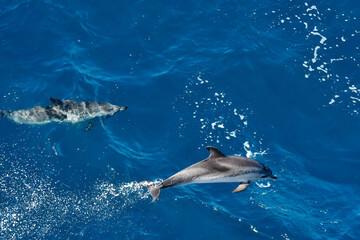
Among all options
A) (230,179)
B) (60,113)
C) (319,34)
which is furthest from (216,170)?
(319,34)

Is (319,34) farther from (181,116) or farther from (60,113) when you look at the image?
(60,113)

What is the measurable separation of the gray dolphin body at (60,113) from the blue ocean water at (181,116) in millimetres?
503

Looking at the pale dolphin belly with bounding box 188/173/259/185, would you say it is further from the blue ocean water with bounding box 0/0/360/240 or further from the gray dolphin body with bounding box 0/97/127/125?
the gray dolphin body with bounding box 0/97/127/125

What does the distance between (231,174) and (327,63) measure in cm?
1218

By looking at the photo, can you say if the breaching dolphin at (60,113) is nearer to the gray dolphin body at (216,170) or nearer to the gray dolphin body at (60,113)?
the gray dolphin body at (60,113)

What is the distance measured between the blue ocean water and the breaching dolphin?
50cm

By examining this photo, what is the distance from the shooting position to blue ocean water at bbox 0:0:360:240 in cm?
1759

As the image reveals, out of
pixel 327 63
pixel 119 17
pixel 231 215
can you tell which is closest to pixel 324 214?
pixel 231 215

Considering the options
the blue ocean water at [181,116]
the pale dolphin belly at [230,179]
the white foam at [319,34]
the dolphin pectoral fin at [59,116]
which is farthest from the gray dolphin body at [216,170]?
the white foam at [319,34]

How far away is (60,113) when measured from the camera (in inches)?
765

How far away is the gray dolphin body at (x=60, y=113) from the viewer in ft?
63.8

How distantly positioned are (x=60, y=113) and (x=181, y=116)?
21.7 feet

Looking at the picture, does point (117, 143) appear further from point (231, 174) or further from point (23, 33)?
point (23, 33)

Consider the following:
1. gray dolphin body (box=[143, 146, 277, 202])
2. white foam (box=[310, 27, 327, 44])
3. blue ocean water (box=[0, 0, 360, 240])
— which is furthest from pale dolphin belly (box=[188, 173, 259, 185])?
white foam (box=[310, 27, 327, 44])
